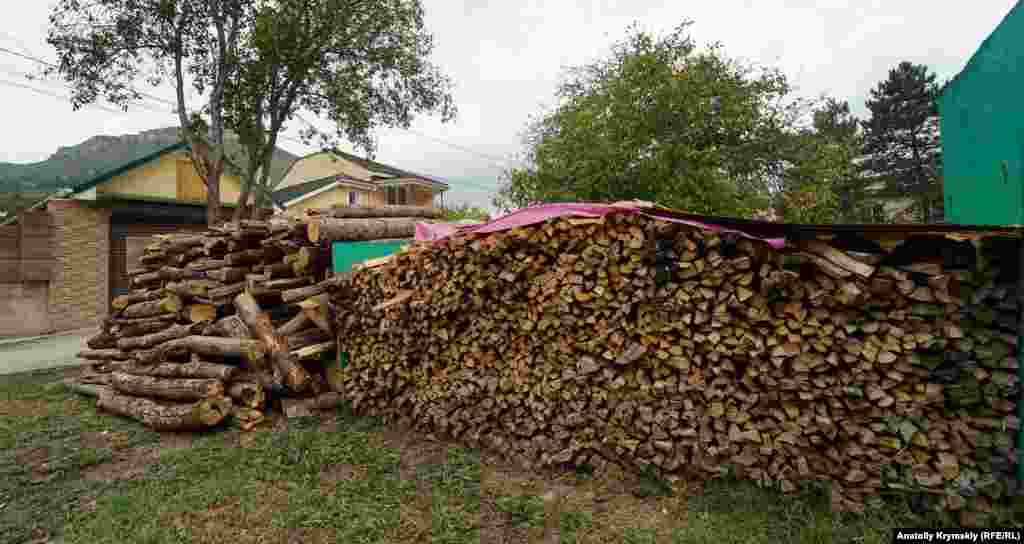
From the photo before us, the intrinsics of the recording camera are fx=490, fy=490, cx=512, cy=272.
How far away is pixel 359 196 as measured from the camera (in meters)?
24.1

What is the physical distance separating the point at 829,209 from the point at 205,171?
17.0 meters

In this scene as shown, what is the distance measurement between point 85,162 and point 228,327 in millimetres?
61472

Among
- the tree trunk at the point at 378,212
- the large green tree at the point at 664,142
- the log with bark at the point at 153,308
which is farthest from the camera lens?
the large green tree at the point at 664,142

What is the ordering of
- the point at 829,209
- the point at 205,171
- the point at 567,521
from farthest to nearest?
1. the point at 829,209
2. the point at 205,171
3. the point at 567,521

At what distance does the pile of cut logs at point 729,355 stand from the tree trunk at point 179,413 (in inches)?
85.7

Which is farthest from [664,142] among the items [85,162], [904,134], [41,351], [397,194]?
[85,162]

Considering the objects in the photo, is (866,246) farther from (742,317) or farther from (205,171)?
(205,171)

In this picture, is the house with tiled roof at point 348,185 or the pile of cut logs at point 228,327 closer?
the pile of cut logs at point 228,327

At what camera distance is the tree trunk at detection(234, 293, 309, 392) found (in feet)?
17.3

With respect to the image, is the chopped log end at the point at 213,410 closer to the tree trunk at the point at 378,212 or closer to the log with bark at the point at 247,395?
the log with bark at the point at 247,395

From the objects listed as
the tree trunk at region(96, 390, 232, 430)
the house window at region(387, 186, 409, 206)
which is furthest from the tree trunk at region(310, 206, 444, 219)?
the house window at region(387, 186, 409, 206)

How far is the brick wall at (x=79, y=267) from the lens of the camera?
13195 millimetres

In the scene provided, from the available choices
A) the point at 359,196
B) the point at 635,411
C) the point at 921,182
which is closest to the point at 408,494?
the point at 635,411

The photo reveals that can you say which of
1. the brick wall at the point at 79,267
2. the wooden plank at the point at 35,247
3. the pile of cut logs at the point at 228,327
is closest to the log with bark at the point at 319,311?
the pile of cut logs at the point at 228,327
